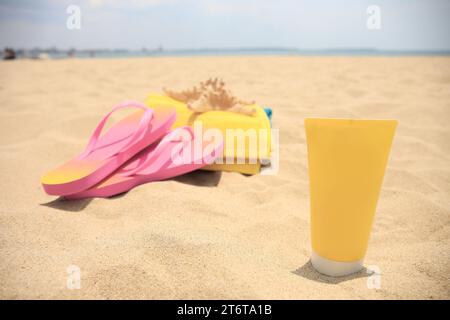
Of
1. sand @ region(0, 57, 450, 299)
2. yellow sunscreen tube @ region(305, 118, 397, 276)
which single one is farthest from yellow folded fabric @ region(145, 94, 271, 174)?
yellow sunscreen tube @ region(305, 118, 397, 276)

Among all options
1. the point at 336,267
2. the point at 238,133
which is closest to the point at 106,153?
the point at 238,133

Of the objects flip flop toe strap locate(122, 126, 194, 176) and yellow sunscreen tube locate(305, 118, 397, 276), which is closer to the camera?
yellow sunscreen tube locate(305, 118, 397, 276)

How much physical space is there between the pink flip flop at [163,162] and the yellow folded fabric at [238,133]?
0.08m

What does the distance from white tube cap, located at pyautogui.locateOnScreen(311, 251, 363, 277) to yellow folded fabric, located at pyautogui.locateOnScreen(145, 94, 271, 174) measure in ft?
2.40

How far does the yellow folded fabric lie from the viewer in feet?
4.93

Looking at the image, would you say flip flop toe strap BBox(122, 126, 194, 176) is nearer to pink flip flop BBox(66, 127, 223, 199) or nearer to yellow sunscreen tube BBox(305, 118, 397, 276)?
pink flip flop BBox(66, 127, 223, 199)

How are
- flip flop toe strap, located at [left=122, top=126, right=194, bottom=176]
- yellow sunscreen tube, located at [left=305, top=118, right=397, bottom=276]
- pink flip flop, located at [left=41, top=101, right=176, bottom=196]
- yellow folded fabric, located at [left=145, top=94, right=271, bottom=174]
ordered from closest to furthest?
yellow sunscreen tube, located at [left=305, top=118, right=397, bottom=276] → pink flip flop, located at [left=41, top=101, right=176, bottom=196] → flip flop toe strap, located at [left=122, top=126, right=194, bottom=176] → yellow folded fabric, located at [left=145, top=94, right=271, bottom=174]

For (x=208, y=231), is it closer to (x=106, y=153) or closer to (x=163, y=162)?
(x=163, y=162)

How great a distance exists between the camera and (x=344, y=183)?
0.72 meters

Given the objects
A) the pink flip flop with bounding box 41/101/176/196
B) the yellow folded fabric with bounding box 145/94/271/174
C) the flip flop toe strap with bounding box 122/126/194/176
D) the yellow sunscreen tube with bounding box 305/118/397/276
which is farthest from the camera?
the yellow folded fabric with bounding box 145/94/271/174

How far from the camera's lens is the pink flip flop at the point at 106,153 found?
47.2 inches
